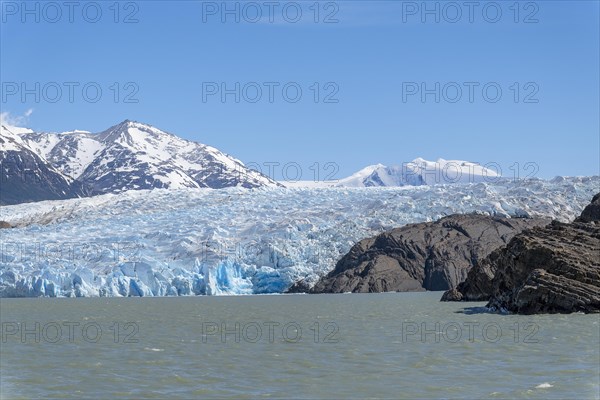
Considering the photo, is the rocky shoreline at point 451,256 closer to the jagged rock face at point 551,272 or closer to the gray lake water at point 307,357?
the jagged rock face at point 551,272

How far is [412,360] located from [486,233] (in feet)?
154

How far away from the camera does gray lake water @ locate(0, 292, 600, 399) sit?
13836 mm

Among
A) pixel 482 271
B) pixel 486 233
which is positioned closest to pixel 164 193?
pixel 486 233

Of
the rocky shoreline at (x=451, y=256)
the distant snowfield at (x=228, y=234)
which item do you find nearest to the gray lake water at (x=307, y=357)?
the rocky shoreline at (x=451, y=256)

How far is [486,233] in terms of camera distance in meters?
62.5

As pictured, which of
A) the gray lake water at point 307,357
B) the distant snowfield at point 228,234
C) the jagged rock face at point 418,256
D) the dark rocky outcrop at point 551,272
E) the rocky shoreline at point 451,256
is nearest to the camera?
the gray lake water at point 307,357

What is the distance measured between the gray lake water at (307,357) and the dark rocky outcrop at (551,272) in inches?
59.3

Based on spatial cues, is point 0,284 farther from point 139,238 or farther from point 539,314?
point 539,314

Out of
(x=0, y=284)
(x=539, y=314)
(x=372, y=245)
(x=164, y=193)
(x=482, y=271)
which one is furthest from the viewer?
(x=164, y=193)

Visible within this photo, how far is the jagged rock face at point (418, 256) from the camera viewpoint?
5950 centimetres

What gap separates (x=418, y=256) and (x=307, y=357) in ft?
145

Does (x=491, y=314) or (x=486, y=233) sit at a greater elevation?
(x=486, y=233)

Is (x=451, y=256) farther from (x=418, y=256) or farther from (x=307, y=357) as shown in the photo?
(x=307, y=357)

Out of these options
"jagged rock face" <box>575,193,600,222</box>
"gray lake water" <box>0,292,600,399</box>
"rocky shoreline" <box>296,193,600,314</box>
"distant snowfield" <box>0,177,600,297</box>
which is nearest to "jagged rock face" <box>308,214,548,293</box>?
"rocky shoreline" <box>296,193,600,314</box>
